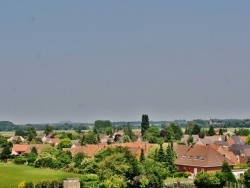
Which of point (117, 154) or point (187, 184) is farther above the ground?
point (117, 154)

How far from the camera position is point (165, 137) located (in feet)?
358

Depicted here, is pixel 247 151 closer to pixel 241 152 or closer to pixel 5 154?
pixel 241 152

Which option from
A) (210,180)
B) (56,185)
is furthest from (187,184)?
(56,185)

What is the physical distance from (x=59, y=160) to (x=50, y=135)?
6802cm

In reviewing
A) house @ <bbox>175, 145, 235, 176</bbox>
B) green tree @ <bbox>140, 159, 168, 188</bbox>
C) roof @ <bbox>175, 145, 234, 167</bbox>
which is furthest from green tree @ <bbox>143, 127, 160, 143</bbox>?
green tree @ <bbox>140, 159, 168, 188</bbox>

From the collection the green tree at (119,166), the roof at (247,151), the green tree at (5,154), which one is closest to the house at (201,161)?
the green tree at (119,166)

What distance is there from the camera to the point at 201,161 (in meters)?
54.2

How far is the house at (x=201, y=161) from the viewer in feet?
173

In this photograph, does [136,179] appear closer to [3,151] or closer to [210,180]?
[210,180]

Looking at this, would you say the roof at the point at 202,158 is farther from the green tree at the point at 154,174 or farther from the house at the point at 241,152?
the house at the point at 241,152

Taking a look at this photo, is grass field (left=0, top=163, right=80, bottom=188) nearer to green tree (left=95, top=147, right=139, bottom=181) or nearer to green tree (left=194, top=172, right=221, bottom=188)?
green tree (left=95, top=147, right=139, bottom=181)

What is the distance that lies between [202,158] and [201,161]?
551 millimetres

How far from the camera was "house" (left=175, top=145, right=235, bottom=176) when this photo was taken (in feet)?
173

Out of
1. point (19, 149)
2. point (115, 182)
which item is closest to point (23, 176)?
point (115, 182)
